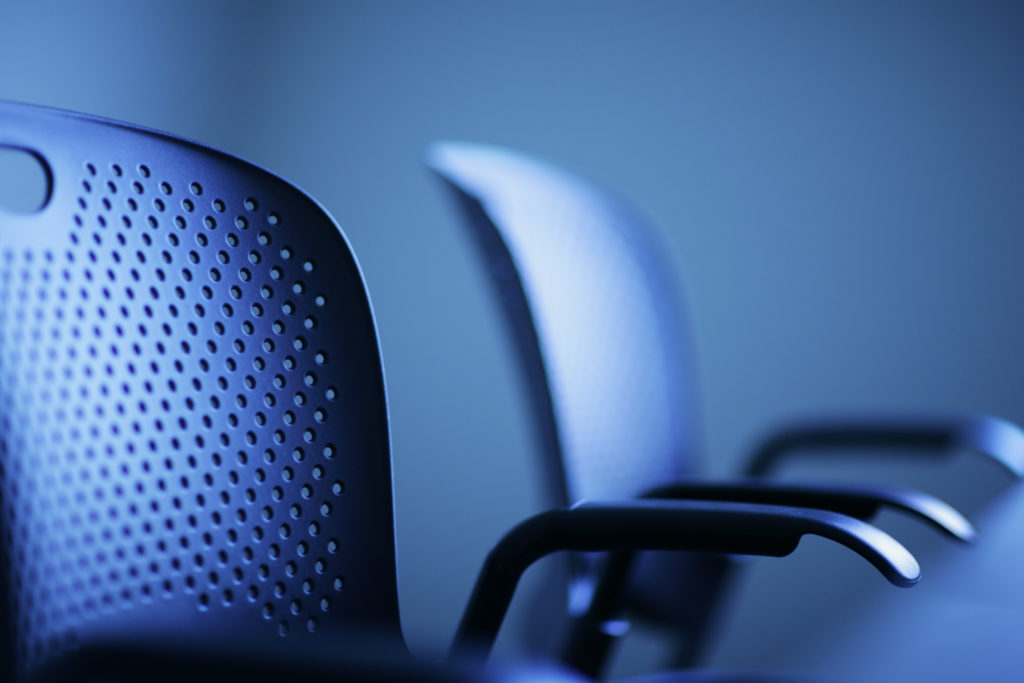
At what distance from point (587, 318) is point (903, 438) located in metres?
0.46

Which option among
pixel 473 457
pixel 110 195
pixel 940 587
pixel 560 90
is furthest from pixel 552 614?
pixel 560 90

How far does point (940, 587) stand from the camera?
0.79 metres

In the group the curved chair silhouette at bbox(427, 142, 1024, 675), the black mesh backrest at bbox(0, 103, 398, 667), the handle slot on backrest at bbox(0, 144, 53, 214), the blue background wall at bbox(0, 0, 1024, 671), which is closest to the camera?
the black mesh backrest at bbox(0, 103, 398, 667)

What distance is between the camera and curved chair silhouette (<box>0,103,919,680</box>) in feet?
1.71

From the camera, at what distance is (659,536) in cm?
66

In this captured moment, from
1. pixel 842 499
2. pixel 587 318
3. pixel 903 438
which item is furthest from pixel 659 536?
pixel 903 438

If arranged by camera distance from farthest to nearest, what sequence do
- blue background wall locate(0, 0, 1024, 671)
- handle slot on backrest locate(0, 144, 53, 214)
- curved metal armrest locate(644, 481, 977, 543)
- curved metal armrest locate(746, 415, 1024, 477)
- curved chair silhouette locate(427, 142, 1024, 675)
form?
blue background wall locate(0, 0, 1024, 671) → handle slot on backrest locate(0, 144, 53, 214) → curved metal armrest locate(746, 415, 1024, 477) → curved chair silhouette locate(427, 142, 1024, 675) → curved metal armrest locate(644, 481, 977, 543)

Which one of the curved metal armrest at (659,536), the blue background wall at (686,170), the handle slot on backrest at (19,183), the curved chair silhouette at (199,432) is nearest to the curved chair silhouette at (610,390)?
the curved metal armrest at (659,536)

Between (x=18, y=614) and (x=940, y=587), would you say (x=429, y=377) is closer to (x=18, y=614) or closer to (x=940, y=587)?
(x=940, y=587)

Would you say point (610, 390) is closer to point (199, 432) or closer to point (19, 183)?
point (199, 432)

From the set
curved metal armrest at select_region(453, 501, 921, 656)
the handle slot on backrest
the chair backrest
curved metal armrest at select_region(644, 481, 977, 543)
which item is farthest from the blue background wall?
curved metal armrest at select_region(453, 501, 921, 656)

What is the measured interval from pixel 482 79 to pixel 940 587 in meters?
1.78

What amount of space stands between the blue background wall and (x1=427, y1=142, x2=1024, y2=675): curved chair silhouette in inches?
26.2

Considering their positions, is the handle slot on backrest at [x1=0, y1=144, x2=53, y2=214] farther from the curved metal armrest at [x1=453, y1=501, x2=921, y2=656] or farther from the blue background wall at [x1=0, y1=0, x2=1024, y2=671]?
the curved metal armrest at [x1=453, y1=501, x2=921, y2=656]
